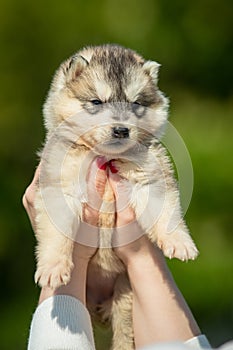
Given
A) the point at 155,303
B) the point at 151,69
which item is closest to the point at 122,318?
the point at 155,303

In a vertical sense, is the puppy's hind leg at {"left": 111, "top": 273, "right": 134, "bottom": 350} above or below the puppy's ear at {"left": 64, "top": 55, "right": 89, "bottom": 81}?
below

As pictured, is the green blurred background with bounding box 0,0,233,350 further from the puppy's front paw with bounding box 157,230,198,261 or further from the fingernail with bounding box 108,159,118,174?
the puppy's front paw with bounding box 157,230,198,261

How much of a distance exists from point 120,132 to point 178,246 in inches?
12.8

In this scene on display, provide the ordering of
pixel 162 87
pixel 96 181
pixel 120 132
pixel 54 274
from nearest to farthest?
pixel 54 274, pixel 120 132, pixel 96 181, pixel 162 87

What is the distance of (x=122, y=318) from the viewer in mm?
2551

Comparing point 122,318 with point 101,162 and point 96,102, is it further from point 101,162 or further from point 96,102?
point 96,102

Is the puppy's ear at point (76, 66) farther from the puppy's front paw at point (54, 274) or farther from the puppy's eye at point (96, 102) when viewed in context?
the puppy's front paw at point (54, 274)

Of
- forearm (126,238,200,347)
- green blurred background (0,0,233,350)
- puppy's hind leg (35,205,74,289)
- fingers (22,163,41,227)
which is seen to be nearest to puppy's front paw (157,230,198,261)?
forearm (126,238,200,347)

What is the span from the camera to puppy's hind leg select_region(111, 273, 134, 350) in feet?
8.36

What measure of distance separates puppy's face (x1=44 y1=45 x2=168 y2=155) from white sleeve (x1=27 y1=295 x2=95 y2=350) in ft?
1.35

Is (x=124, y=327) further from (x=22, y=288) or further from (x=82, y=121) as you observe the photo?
(x=22, y=288)

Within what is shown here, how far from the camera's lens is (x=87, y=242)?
2.45 meters

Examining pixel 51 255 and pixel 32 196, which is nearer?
pixel 51 255

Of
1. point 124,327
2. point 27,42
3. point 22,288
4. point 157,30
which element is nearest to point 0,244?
point 22,288
